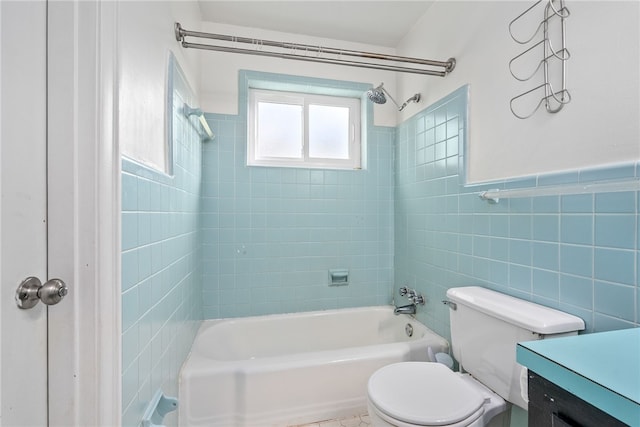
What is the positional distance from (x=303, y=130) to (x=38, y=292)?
5.96 feet

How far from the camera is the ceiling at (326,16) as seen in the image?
166 centimetres

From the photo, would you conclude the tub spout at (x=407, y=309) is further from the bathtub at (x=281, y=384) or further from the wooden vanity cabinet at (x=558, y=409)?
the wooden vanity cabinet at (x=558, y=409)

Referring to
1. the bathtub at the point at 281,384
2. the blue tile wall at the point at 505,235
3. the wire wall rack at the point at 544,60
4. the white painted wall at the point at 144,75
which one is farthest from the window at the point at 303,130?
the bathtub at the point at 281,384

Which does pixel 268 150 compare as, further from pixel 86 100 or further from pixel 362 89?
pixel 86 100

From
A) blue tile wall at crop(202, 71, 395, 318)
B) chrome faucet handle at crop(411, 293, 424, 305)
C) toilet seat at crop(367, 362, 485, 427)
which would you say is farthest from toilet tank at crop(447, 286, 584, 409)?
blue tile wall at crop(202, 71, 395, 318)

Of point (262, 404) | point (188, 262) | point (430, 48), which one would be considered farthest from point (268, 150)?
point (262, 404)

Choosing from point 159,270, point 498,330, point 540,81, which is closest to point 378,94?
point 540,81

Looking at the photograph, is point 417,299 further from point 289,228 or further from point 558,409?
point 558,409

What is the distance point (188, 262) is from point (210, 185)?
63cm

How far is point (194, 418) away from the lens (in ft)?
4.01

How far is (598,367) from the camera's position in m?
0.49

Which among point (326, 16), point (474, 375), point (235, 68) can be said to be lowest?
point (474, 375)

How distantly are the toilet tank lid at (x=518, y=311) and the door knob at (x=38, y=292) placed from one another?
1298mm

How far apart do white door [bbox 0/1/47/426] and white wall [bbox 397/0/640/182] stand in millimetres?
1533
